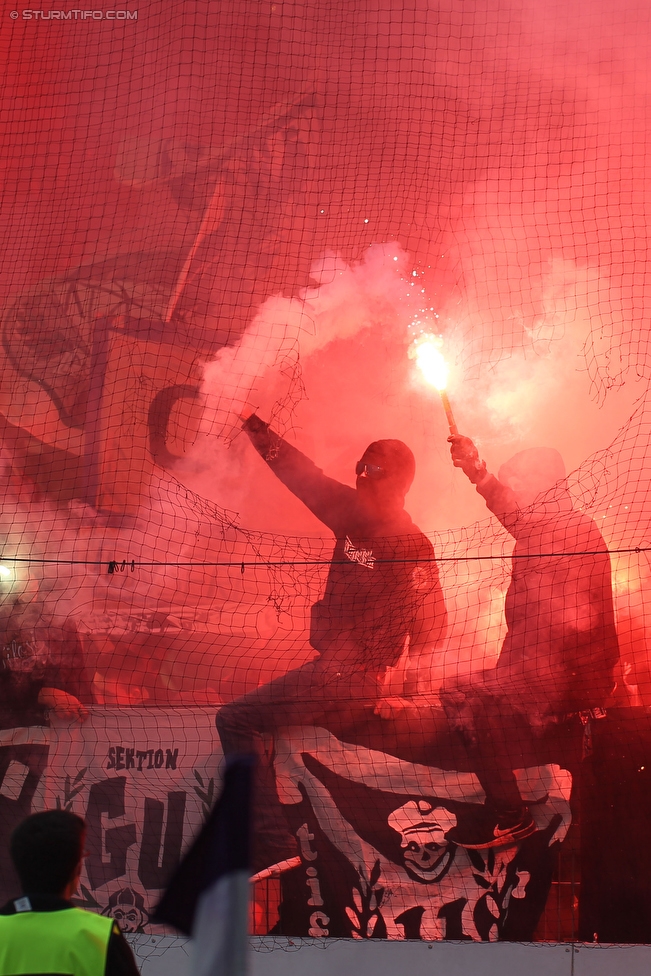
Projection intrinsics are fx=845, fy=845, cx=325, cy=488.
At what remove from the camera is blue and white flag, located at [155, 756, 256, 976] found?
1.12 m

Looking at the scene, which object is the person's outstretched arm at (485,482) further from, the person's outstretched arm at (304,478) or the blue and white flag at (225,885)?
the blue and white flag at (225,885)

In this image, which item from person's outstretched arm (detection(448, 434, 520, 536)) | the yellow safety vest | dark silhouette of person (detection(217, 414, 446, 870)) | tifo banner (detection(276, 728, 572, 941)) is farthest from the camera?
person's outstretched arm (detection(448, 434, 520, 536))

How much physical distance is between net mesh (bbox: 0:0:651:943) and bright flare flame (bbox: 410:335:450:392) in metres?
0.05

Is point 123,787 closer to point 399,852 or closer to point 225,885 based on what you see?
point 399,852

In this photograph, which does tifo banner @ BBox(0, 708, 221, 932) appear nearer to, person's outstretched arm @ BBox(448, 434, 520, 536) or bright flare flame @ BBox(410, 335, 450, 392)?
person's outstretched arm @ BBox(448, 434, 520, 536)

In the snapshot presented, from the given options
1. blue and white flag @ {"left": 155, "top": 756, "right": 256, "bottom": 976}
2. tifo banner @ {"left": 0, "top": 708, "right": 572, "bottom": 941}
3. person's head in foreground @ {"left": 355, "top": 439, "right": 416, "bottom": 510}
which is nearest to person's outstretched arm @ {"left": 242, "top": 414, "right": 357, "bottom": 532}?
person's head in foreground @ {"left": 355, "top": 439, "right": 416, "bottom": 510}

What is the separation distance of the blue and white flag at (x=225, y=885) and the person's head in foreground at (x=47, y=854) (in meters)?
0.25

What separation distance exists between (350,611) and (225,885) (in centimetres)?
392

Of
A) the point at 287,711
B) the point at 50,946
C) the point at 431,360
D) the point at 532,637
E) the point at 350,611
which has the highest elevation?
the point at 431,360

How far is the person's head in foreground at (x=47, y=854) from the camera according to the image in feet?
4.34

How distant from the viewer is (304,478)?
17.4 feet

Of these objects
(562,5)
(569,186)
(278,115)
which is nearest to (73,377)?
(278,115)

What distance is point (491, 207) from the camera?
5430 millimetres

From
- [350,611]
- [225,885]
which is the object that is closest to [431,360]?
[350,611]
